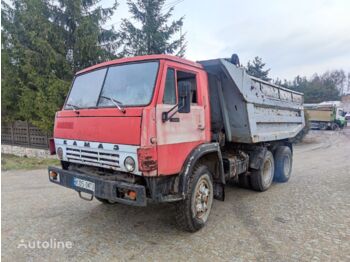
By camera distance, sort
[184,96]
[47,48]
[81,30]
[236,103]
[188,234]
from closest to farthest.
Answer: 1. [184,96]
2. [188,234]
3. [236,103]
4. [47,48]
5. [81,30]

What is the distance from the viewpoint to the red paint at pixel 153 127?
2.95m

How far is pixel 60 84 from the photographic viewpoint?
10.1m

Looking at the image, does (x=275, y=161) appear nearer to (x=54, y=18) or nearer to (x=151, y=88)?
(x=151, y=88)

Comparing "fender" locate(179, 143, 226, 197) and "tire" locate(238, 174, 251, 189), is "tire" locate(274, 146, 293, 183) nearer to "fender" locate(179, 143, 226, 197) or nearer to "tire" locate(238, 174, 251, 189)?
"tire" locate(238, 174, 251, 189)

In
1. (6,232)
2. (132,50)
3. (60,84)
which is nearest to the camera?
(6,232)

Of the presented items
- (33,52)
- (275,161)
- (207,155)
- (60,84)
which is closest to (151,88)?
(207,155)

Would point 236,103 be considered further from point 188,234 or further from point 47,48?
point 47,48

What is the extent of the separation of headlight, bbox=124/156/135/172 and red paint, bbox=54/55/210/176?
12 cm

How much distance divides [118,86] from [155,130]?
0.94m

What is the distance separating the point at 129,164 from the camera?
3037mm

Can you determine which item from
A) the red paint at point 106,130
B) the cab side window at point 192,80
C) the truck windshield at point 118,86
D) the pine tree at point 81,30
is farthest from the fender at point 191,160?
the pine tree at point 81,30

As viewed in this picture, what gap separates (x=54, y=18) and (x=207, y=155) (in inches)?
399

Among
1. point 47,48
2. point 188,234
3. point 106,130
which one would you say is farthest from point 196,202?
point 47,48

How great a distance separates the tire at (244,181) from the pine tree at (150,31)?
31.7 feet
